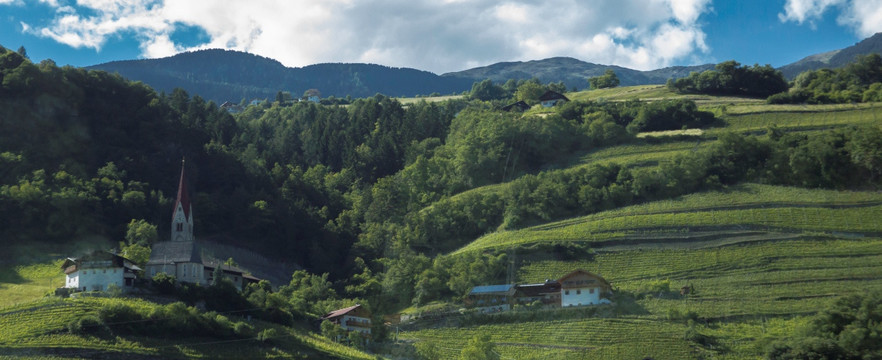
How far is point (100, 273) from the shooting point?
51.4 metres

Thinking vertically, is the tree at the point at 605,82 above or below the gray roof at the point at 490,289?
above

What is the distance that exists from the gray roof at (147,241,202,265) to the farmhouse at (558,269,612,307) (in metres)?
22.2

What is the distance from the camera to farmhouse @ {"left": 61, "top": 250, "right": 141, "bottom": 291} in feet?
169

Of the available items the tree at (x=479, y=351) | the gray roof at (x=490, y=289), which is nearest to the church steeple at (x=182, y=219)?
the gray roof at (x=490, y=289)

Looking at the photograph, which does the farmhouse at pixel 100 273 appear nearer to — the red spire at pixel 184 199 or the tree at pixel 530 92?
the red spire at pixel 184 199

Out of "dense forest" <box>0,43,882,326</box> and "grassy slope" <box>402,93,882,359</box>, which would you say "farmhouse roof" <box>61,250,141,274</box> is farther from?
"grassy slope" <box>402,93,882,359</box>

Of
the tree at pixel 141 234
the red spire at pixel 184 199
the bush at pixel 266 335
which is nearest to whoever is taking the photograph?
the bush at pixel 266 335

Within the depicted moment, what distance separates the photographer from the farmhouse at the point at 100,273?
5141 centimetres

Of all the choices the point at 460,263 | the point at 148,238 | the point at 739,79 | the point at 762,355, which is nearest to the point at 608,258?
the point at 460,263

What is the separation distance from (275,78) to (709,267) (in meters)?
145

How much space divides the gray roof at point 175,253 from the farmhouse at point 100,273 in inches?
157

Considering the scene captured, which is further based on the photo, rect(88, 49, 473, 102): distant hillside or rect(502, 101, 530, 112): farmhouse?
rect(88, 49, 473, 102): distant hillside

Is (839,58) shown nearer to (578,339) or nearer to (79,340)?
(578,339)

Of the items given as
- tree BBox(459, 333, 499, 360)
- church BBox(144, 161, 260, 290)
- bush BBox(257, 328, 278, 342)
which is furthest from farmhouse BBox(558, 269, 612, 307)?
church BBox(144, 161, 260, 290)
